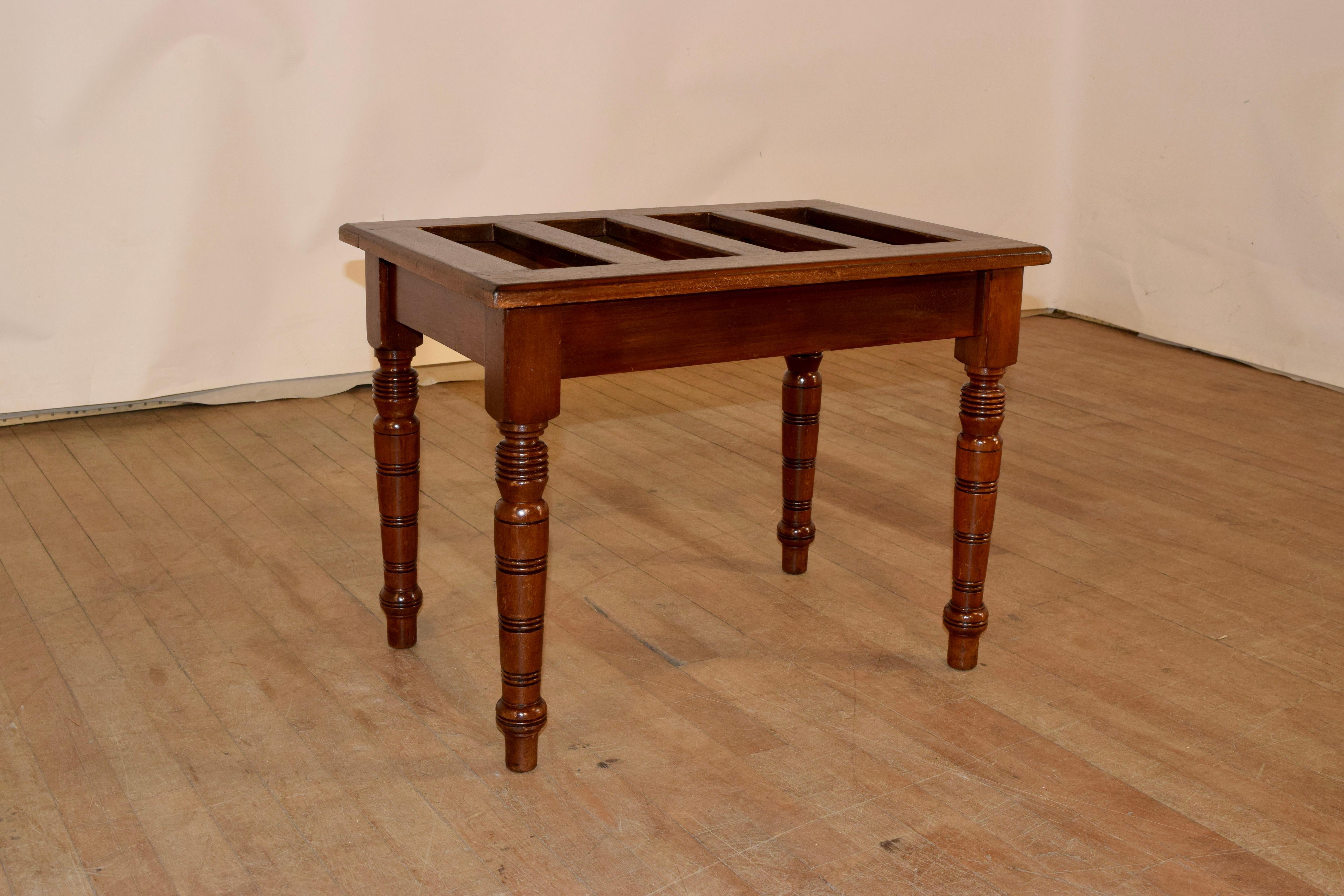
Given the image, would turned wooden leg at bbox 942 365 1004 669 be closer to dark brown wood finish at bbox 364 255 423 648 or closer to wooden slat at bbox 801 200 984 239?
wooden slat at bbox 801 200 984 239

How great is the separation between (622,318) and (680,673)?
2.34ft

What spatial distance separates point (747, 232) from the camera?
2.22 metres

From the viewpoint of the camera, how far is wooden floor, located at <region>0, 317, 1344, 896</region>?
1.67 m

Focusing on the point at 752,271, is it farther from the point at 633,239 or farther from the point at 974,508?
the point at 974,508

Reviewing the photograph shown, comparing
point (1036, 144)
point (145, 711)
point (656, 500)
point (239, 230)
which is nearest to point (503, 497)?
point (145, 711)

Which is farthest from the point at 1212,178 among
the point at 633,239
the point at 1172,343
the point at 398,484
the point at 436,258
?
the point at 436,258

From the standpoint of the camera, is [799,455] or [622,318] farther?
[799,455]

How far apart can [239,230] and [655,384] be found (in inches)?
51.3

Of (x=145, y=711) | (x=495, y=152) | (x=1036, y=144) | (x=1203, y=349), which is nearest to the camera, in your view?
(x=145, y=711)

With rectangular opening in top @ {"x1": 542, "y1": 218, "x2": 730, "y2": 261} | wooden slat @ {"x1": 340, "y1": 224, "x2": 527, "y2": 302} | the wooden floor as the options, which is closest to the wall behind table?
the wooden floor

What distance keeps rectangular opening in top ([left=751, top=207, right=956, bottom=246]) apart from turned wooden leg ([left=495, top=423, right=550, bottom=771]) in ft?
2.33

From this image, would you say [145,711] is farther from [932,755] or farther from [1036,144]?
[1036,144]

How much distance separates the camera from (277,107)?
3.65 m

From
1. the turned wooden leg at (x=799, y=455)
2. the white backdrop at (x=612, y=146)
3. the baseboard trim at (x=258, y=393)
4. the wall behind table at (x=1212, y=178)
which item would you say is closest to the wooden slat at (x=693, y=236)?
the turned wooden leg at (x=799, y=455)
